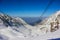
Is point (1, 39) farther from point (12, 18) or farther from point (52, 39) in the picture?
point (12, 18)

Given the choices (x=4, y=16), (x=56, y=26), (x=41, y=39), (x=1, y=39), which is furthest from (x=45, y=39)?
(x=4, y=16)

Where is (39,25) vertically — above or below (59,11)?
above

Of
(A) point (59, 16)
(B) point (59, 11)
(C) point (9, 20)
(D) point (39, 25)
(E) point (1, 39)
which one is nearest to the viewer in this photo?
(E) point (1, 39)

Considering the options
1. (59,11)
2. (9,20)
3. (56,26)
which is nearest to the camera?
(56,26)

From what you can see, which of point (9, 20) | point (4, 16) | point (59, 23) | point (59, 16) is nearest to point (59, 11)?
point (59, 16)

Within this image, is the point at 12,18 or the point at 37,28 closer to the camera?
the point at 12,18

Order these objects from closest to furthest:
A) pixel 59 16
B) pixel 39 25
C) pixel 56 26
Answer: pixel 56 26, pixel 59 16, pixel 39 25

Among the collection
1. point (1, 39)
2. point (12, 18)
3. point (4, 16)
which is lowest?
point (1, 39)

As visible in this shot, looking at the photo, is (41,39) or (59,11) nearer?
(41,39)

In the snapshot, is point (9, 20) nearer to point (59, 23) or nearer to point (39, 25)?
point (39, 25)
